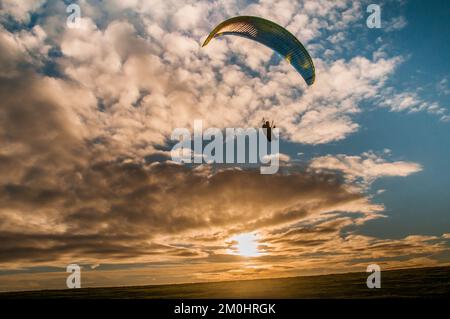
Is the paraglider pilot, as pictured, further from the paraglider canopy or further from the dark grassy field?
the dark grassy field

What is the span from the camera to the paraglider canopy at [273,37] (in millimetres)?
24656

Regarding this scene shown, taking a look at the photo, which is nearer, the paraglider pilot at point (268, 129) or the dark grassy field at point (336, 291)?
the paraglider pilot at point (268, 129)

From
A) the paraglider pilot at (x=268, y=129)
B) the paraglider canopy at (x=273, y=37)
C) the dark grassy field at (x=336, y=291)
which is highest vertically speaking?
the paraglider canopy at (x=273, y=37)

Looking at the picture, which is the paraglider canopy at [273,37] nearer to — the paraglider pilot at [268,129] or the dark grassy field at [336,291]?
the paraglider pilot at [268,129]

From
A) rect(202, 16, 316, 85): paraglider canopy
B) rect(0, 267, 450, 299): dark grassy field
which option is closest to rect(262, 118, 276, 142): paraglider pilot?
rect(202, 16, 316, 85): paraglider canopy

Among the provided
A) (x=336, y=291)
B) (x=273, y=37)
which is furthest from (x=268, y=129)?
(x=336, y=291)

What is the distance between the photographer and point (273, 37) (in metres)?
27.0

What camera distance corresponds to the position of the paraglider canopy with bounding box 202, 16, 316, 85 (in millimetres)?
24656

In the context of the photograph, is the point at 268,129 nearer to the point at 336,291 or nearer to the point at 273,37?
the point at 273,37

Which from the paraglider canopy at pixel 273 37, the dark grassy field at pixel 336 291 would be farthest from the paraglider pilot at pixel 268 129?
the dark grassy field at pixel 336 291
